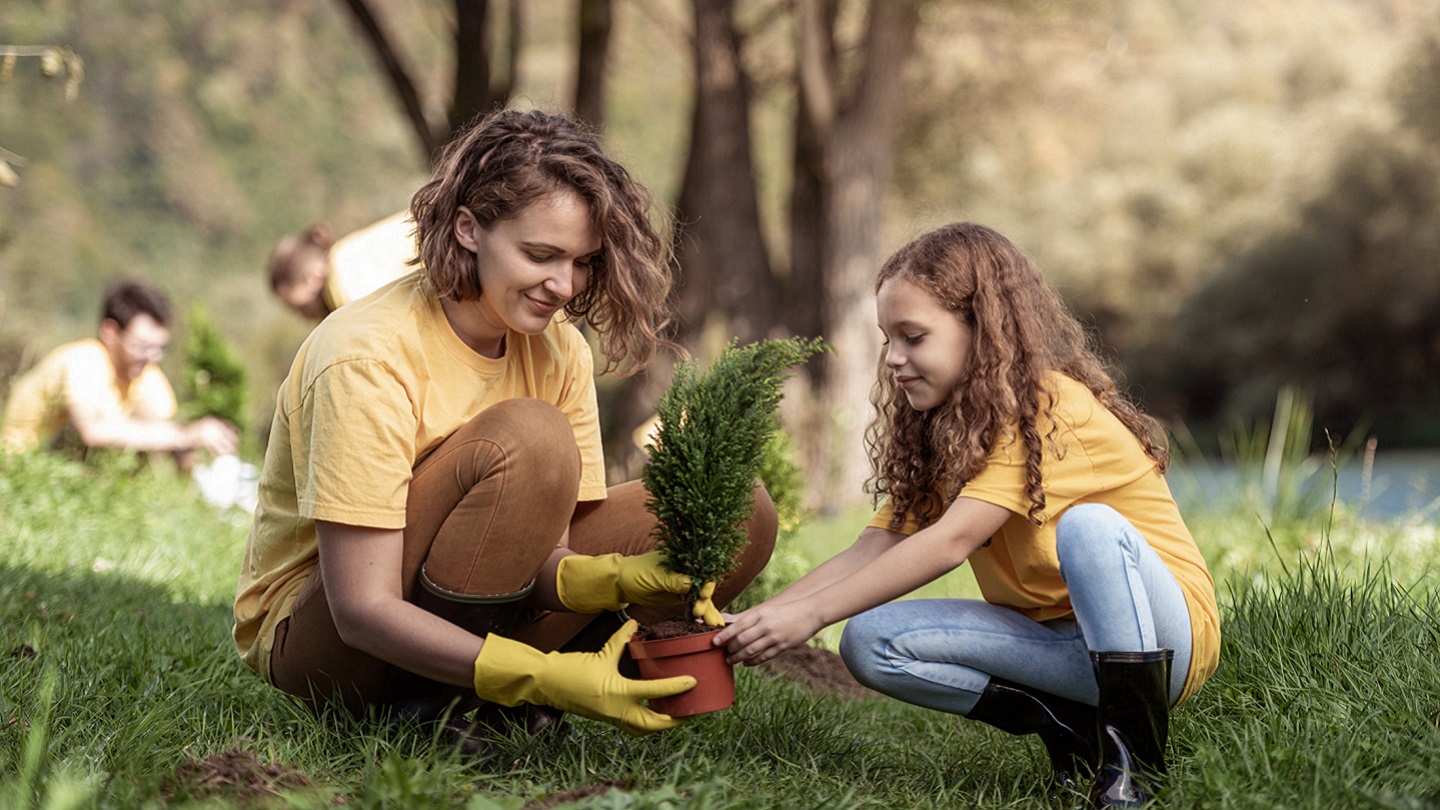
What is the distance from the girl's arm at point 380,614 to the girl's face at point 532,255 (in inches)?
19.6

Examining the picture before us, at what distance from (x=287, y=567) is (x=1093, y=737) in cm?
168

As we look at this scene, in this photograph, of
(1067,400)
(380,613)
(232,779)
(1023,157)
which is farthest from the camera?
(1023,157)

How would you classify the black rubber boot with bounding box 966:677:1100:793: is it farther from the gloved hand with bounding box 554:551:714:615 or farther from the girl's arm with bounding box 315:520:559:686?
the girl's arm with bounding box 315:520:559:686

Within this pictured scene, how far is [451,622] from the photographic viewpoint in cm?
235

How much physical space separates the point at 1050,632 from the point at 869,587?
0.46m

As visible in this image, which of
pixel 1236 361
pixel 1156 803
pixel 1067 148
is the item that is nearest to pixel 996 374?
pixel 1156 803

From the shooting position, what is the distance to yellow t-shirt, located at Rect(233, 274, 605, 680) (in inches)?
87.9

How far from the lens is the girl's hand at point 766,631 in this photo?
231 centimetres

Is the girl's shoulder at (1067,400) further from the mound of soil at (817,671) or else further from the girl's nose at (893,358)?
the mound of soil at (817,671)

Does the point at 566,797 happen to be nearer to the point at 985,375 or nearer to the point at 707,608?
the point at 707,608

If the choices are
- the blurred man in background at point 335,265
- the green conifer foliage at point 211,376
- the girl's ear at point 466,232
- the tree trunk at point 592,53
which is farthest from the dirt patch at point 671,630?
the tree trunk at point 592,53

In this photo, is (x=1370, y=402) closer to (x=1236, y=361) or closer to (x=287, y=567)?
(x=1236, y=361)

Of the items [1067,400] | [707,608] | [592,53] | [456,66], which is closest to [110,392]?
[456,66]

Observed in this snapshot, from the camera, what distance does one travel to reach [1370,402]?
22.0 meters
